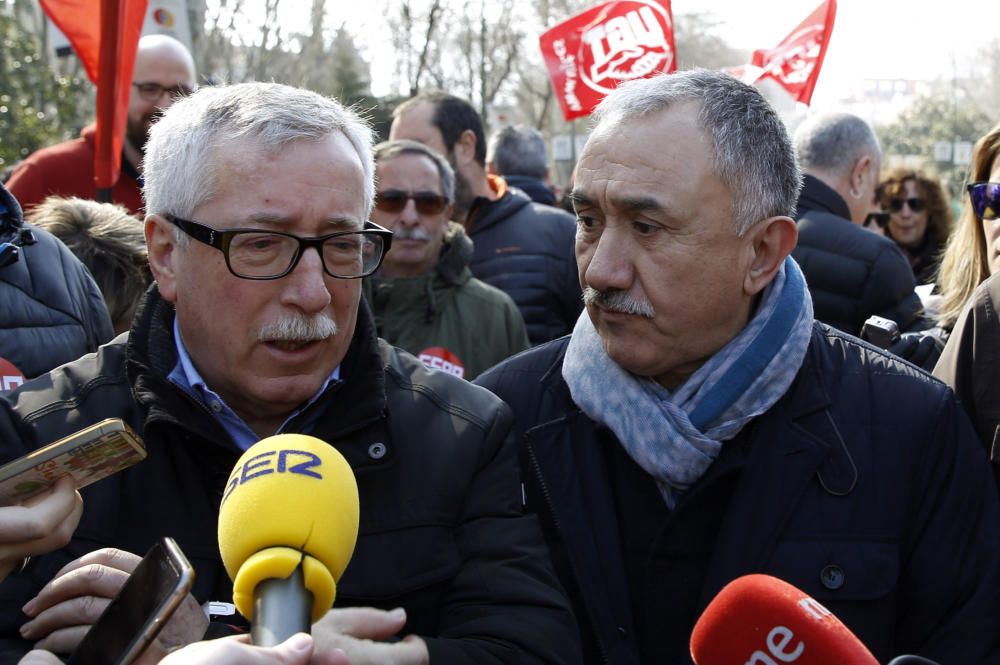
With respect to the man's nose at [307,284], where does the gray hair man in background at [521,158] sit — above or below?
below

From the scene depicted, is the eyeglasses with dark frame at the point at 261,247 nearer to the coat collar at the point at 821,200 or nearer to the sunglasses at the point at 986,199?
the sunglasses at the point at 986,199

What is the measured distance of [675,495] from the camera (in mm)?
2742

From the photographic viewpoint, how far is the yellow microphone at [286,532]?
4.77ft

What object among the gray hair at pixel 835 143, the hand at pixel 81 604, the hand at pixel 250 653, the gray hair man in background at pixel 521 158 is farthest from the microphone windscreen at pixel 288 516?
the gray hair man in background at pixel 521 158

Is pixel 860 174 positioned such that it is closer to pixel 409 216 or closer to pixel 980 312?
pixel 409 216

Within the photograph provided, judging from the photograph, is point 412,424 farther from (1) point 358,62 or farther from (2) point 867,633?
(1) point 358,62

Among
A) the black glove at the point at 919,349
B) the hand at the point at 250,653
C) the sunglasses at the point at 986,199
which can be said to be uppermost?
the sunglasses at the point at 986,199

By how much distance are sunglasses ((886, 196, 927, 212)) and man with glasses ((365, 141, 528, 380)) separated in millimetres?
3710

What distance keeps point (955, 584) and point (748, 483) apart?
481 millimetres

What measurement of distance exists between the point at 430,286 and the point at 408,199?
0.40 m

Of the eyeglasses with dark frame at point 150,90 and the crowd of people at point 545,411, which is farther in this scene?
the eyeglasses with dark frame at point 150,90

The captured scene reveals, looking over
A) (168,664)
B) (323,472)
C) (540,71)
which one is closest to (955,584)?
(323,472)

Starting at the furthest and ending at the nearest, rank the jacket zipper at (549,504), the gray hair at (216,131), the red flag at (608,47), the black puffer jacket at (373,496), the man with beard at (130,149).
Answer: the red flag at (608,47) → the man with beard at (130,149) → the jacket zipper at (549,504) → the gray hair at (216,131) → the black puffer jacket at (373,496)

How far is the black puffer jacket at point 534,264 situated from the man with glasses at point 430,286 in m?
0.59
